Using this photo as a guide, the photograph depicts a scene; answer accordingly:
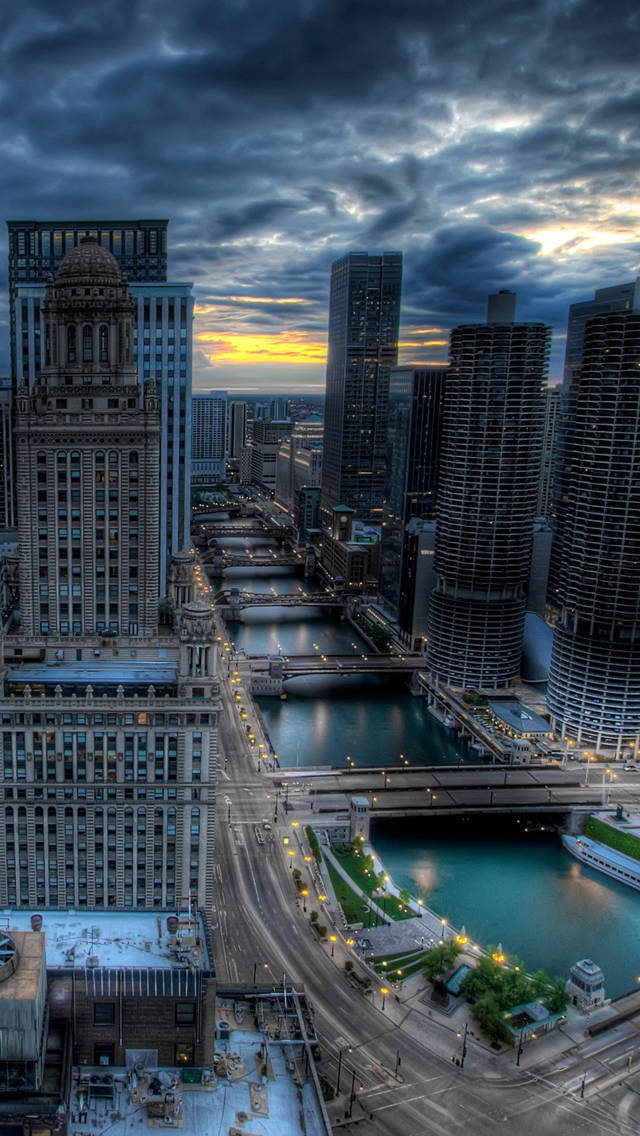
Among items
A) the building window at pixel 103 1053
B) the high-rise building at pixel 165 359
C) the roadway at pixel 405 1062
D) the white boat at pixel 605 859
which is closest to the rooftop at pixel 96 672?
the roadway at pixel 405 1062

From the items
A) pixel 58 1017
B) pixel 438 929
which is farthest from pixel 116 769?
pixel 438 929

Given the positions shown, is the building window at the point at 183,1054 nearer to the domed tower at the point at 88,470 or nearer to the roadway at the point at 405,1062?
the roadway at the point at 405,1062

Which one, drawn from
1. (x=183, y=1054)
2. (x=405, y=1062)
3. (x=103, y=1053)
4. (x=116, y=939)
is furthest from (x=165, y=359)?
(x=183, y=1054)

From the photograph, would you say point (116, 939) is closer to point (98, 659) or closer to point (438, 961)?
point (98, 659)

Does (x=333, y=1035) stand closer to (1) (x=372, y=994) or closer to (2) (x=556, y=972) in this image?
(1) (x=372, y=994)

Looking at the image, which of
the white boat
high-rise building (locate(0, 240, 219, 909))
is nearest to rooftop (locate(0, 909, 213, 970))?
high-rise building (locate(0, 240, 219, 909))

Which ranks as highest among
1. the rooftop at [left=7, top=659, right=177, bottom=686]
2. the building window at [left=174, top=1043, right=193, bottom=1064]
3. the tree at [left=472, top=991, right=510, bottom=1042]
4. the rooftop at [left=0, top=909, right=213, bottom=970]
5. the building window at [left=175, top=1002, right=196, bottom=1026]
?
the rooftop at [left=7, top=659, right=177, bottom=686]

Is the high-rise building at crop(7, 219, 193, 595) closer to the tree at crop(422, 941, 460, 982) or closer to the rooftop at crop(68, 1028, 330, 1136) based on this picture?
the tree at crop(422, 941, 460, 982)
